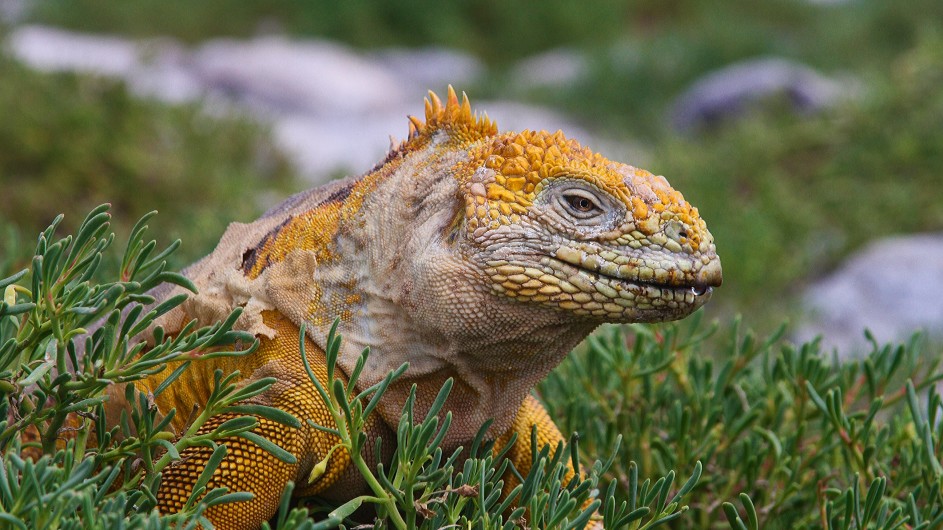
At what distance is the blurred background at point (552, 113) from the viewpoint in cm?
749

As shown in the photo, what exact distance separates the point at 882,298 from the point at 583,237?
5063 mm

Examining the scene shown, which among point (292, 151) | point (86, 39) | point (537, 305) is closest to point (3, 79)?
point (292, 151)

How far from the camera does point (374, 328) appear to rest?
2.48m

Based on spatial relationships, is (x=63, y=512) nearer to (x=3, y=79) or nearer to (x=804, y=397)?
(x=804, y=397)

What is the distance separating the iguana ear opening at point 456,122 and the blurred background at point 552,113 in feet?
5.00

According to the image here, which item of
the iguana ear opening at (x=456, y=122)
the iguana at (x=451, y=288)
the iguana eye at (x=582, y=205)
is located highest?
the iguana ear opening at (x=456, y=122)

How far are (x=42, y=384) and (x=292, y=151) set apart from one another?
8.72 m

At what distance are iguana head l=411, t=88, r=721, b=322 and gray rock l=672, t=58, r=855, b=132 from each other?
964 centimetres

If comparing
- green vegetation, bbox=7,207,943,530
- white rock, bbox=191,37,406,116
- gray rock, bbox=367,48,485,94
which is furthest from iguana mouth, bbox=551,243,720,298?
gray rock, bbox=367,48,485,94

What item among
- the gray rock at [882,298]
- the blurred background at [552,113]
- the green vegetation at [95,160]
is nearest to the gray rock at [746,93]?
the blurred background at [552,113]

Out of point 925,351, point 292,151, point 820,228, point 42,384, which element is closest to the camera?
point 42,384

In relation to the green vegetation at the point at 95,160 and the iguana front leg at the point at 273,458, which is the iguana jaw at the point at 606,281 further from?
the green vegetation at the point at 95,160

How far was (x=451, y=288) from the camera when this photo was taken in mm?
2393

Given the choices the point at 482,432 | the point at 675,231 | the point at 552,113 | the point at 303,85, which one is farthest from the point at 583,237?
the point at 303,85
